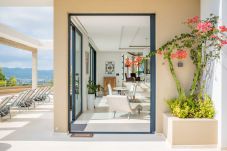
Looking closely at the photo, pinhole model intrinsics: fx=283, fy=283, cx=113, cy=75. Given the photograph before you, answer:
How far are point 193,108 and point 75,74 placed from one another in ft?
14.8

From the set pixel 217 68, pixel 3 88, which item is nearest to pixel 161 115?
pixel 217 68

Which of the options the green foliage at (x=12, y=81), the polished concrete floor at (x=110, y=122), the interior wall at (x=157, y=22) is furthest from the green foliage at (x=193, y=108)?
the green foliage at (x=12, y=81)

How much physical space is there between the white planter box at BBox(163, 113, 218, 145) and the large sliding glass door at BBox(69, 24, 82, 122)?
12.7ft

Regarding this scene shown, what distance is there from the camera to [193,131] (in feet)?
17.3

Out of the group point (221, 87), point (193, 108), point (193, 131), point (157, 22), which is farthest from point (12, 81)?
point (221, 87)

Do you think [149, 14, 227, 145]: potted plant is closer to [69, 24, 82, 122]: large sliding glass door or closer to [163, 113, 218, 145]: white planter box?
[163, 113, 218, 145]: white planter box

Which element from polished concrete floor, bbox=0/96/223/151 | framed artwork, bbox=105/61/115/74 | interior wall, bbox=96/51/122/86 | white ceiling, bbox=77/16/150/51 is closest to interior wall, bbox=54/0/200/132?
polished concrete floor, bbox=0/96/223/151

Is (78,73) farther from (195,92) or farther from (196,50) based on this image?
(196,50)

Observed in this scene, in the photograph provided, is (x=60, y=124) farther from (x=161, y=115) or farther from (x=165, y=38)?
(x=165, y=38)

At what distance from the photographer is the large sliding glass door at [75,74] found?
855 cm

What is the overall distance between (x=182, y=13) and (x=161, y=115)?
2310mm

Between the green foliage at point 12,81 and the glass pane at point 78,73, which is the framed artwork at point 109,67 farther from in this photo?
the glass pane at point 78,73

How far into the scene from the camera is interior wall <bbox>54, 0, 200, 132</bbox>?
6.26 m

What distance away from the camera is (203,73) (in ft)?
19.6
